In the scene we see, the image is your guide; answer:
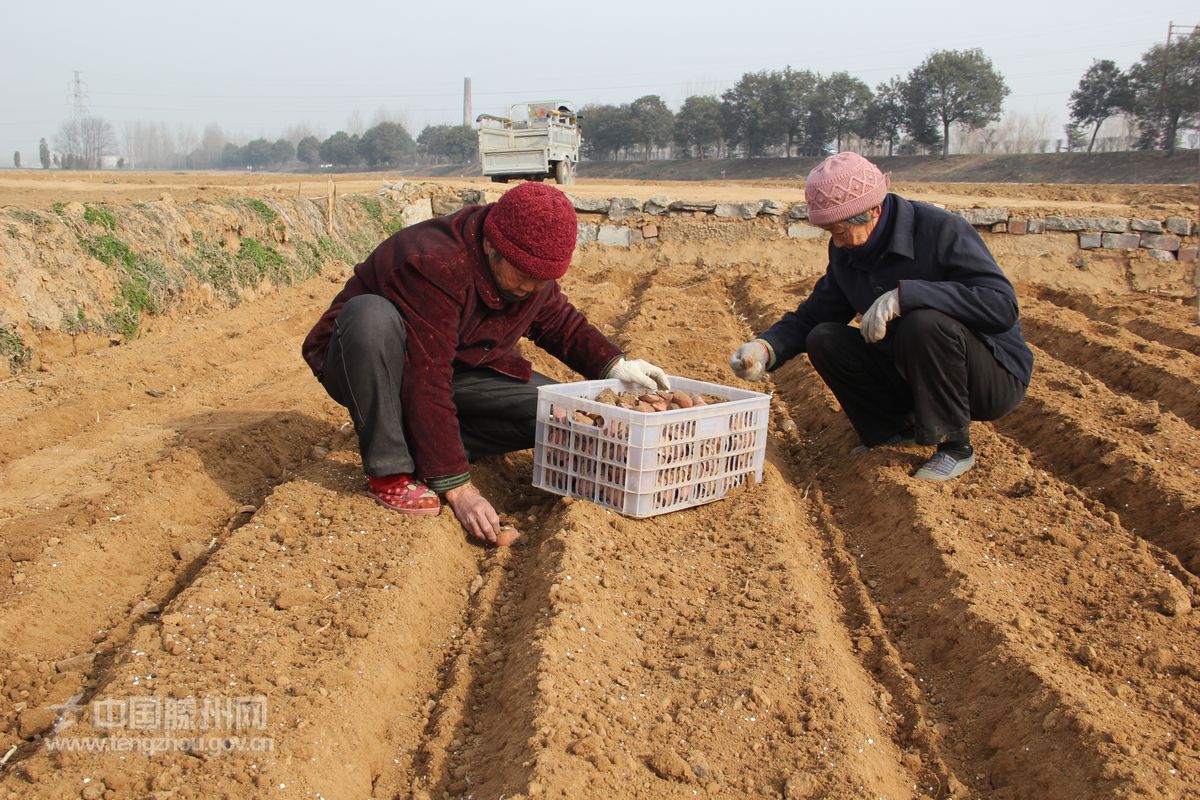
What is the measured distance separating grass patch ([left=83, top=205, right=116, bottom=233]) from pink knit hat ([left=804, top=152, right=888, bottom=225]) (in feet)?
15.7

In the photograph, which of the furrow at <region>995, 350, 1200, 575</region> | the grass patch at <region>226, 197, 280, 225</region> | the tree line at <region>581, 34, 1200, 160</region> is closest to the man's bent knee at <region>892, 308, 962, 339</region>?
the furrow at <region>995, 350, 1200, 575</region>

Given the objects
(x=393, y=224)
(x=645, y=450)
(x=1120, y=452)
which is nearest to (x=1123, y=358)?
(x=1120, y=452)

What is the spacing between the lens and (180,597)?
2.51 meters

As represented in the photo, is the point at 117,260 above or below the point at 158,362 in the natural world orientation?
above

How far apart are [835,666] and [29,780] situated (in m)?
1.80

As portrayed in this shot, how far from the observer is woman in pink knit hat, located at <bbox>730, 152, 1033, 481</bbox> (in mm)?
3398

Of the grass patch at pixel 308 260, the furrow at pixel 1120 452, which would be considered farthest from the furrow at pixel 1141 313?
the grass patch at pixel 308 260

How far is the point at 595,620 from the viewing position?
8.36 feet

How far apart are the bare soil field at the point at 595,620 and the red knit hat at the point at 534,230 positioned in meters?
0.83

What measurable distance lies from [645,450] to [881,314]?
3.51 ft

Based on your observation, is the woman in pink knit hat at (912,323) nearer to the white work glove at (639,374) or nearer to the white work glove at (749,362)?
the white work glove at (749,362)

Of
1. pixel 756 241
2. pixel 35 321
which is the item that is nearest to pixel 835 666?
pixel 35 321

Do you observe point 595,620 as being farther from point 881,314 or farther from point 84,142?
point 84,142

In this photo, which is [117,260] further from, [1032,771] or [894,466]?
[1032,771]
